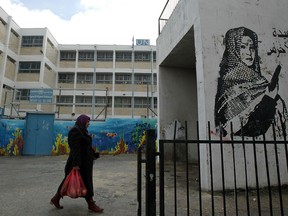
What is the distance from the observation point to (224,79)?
570 centimetres

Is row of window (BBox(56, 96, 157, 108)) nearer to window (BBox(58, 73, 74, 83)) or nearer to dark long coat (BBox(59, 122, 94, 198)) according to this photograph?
window (BBox(58, 73, 74, 83))

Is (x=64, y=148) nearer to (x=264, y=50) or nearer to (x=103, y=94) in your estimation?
(x=264, y=50)

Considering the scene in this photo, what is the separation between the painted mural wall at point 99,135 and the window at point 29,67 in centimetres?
1295

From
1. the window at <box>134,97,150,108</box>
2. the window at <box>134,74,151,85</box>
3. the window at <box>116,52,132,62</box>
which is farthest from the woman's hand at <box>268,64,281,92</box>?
the window at <box>116,52,132,62</box>

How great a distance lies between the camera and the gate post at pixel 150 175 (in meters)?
2.43

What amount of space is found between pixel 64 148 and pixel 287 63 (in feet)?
41.8

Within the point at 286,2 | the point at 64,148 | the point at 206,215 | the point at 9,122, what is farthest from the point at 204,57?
the point at 9,122

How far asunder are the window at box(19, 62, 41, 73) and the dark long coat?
2503 cm

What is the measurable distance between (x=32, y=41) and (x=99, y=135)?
58.4 feet

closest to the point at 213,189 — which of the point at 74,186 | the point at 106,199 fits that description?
the point at 106,199

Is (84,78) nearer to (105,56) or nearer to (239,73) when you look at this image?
(105,56)

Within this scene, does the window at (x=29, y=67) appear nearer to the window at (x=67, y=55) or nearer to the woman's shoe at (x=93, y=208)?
the window at (x=67, y=55)

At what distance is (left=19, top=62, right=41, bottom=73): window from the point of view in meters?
26.2

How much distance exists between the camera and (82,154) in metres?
3.97
